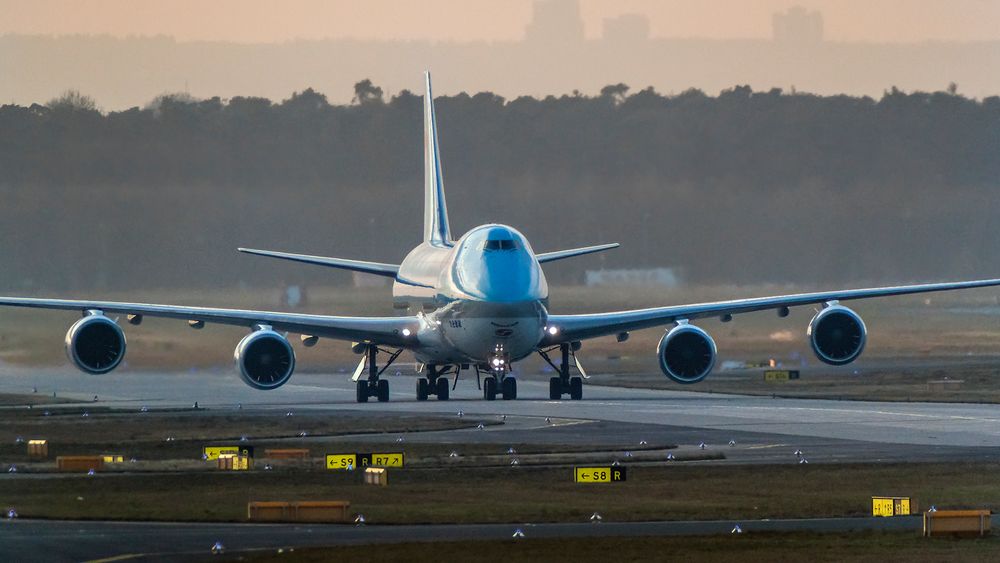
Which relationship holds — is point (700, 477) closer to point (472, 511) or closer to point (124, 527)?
point (472, 511)

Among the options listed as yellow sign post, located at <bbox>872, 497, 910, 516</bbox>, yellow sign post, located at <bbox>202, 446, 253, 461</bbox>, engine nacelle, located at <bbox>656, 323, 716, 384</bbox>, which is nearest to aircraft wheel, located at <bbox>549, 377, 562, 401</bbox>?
engine nacelle, located at <bbox>656, 323, 716, 384</bbox>

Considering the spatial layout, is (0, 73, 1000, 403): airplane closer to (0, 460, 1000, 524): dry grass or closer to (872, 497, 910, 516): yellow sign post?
(0, 460, 1000, 524): dry grass

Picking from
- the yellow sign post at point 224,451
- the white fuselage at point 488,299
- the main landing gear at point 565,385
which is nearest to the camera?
the yellow sign post at point 224,451

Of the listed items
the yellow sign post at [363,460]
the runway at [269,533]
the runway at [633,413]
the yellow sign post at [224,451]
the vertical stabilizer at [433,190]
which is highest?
the vertical stabilizer at [433,190]

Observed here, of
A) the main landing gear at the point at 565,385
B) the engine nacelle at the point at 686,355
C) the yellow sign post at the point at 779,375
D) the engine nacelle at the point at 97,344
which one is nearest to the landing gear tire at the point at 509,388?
the main landing gear at the point at 565,385

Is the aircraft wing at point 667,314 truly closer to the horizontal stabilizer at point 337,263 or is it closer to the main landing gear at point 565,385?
the main landing gear at point 565,385

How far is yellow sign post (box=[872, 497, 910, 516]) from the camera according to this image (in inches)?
1084

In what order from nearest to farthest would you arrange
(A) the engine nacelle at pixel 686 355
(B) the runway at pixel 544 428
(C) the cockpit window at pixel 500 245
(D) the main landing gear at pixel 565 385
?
(B) the runway at pixel 544 428 < (C) the cockpit window at pixel 500 245 < (A) the engine nacelle at pixel 686 355 < (D) the main landing gear at pixel 565 385

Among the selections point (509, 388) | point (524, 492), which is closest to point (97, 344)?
point (509, 388)

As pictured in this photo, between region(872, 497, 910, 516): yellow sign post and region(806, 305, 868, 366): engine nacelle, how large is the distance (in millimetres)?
28898

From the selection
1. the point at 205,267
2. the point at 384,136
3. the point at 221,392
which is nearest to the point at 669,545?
the point at 221,392

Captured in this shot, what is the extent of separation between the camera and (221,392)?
62688mm

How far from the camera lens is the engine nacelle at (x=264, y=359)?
53844 mm

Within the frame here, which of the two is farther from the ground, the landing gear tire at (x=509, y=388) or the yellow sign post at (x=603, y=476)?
the landing gear tire at (x=509, y=388)
